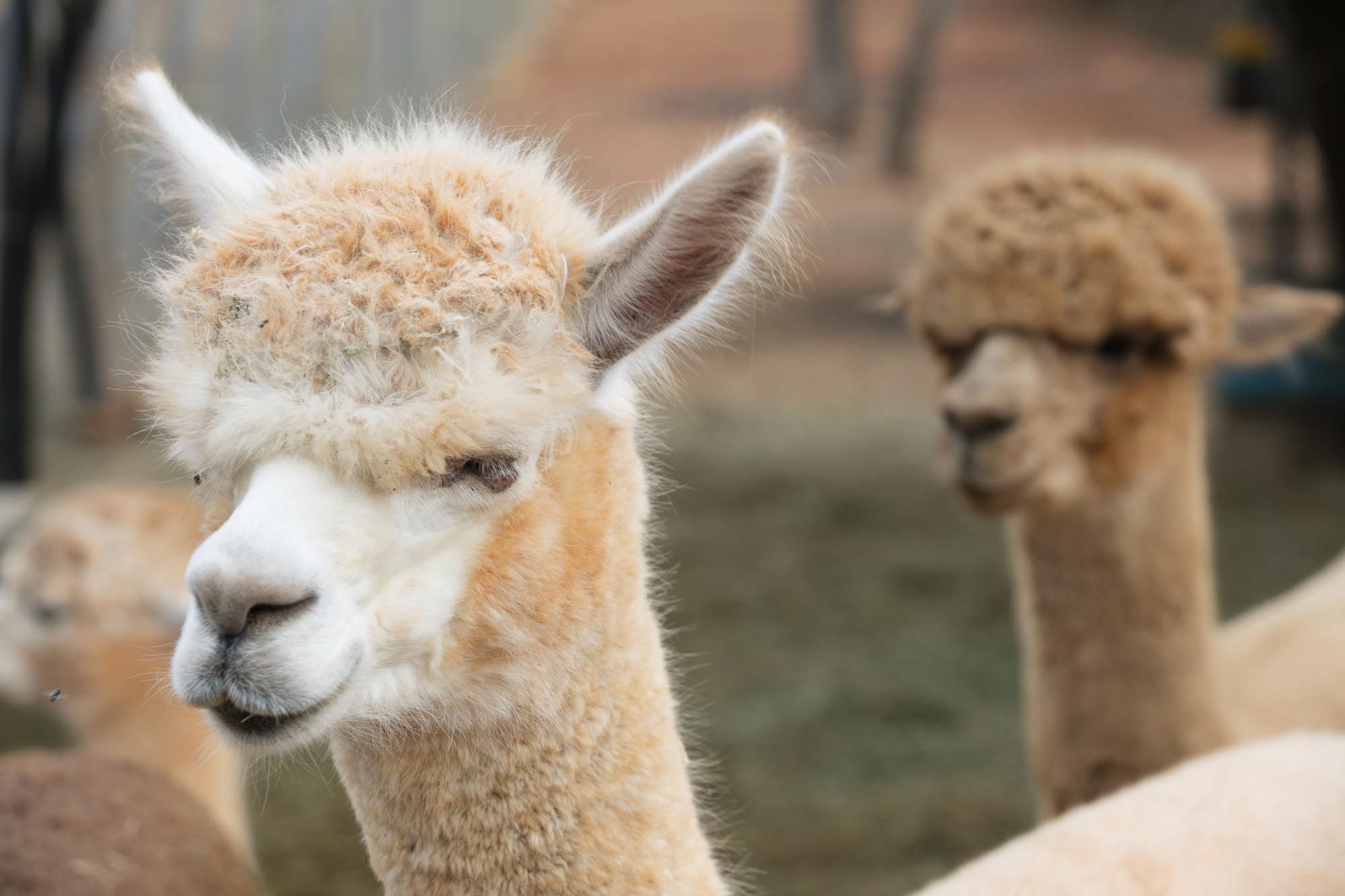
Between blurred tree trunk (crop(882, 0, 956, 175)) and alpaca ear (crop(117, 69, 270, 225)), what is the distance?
10.0m

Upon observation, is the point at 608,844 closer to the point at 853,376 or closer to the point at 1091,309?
the point at 1091,309

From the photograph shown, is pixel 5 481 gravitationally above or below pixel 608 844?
below

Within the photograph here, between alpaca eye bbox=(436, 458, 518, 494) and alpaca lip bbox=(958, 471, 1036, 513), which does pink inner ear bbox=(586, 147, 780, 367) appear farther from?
alpaca lip bbox=(958, 471, 1036, 513)

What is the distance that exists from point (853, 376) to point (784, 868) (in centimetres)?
595

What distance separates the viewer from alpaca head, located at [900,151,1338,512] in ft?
10.5

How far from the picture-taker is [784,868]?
4.57 meters

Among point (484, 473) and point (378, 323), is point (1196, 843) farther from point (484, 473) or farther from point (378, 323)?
point (378, 323)

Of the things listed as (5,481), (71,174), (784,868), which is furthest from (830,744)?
(71,174)

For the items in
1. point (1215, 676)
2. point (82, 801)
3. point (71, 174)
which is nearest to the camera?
point (82, 801)

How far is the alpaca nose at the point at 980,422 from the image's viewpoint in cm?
317

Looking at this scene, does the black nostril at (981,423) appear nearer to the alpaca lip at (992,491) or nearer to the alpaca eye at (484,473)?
the alpaca lip at (992,491)

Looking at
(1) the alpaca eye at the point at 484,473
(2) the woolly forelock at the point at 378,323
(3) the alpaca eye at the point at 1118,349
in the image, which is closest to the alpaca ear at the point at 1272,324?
(3) the alpaca eye at the point at 1118,349

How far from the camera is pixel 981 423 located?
3191mm

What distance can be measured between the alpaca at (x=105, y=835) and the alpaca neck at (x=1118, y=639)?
1961 mm
